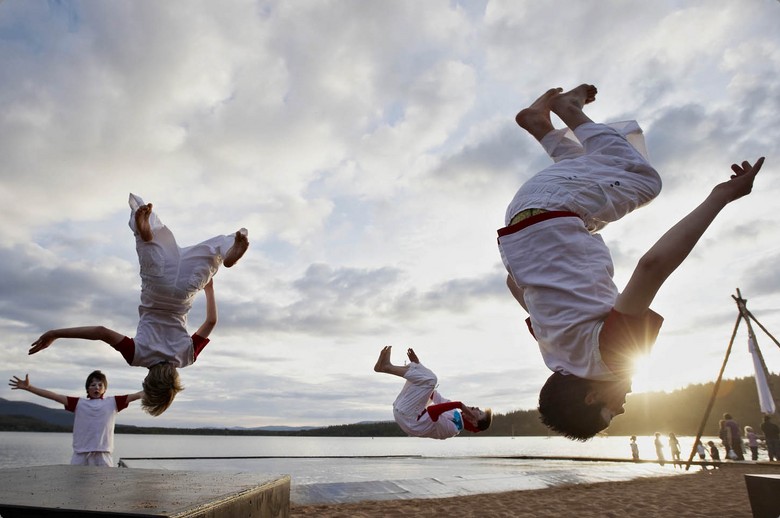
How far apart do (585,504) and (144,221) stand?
29.4ft

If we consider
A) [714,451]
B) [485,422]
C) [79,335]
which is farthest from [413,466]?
[79,335]

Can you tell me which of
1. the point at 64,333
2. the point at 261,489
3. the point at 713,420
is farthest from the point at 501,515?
the point at 713,420

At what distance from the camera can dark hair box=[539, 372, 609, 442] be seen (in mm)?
2547

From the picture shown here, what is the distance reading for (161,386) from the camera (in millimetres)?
4621

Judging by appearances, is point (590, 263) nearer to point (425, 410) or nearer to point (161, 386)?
point (161, 386)

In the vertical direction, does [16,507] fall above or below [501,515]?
above

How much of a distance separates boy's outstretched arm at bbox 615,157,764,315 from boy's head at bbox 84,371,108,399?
6.97 metres

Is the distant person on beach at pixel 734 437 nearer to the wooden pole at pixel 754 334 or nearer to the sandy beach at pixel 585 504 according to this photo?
the wooden pole at pixel 754 334

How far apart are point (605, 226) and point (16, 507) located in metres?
3.43

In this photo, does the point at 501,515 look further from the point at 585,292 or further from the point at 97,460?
the point at 585,292

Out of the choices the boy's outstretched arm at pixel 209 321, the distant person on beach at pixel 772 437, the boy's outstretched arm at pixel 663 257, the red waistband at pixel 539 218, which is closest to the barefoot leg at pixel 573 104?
the red waistband at pixel 539 218

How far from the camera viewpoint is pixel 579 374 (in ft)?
8.13

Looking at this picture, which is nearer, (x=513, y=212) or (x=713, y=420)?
(x=513, y=212)

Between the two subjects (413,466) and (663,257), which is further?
(413,466)
